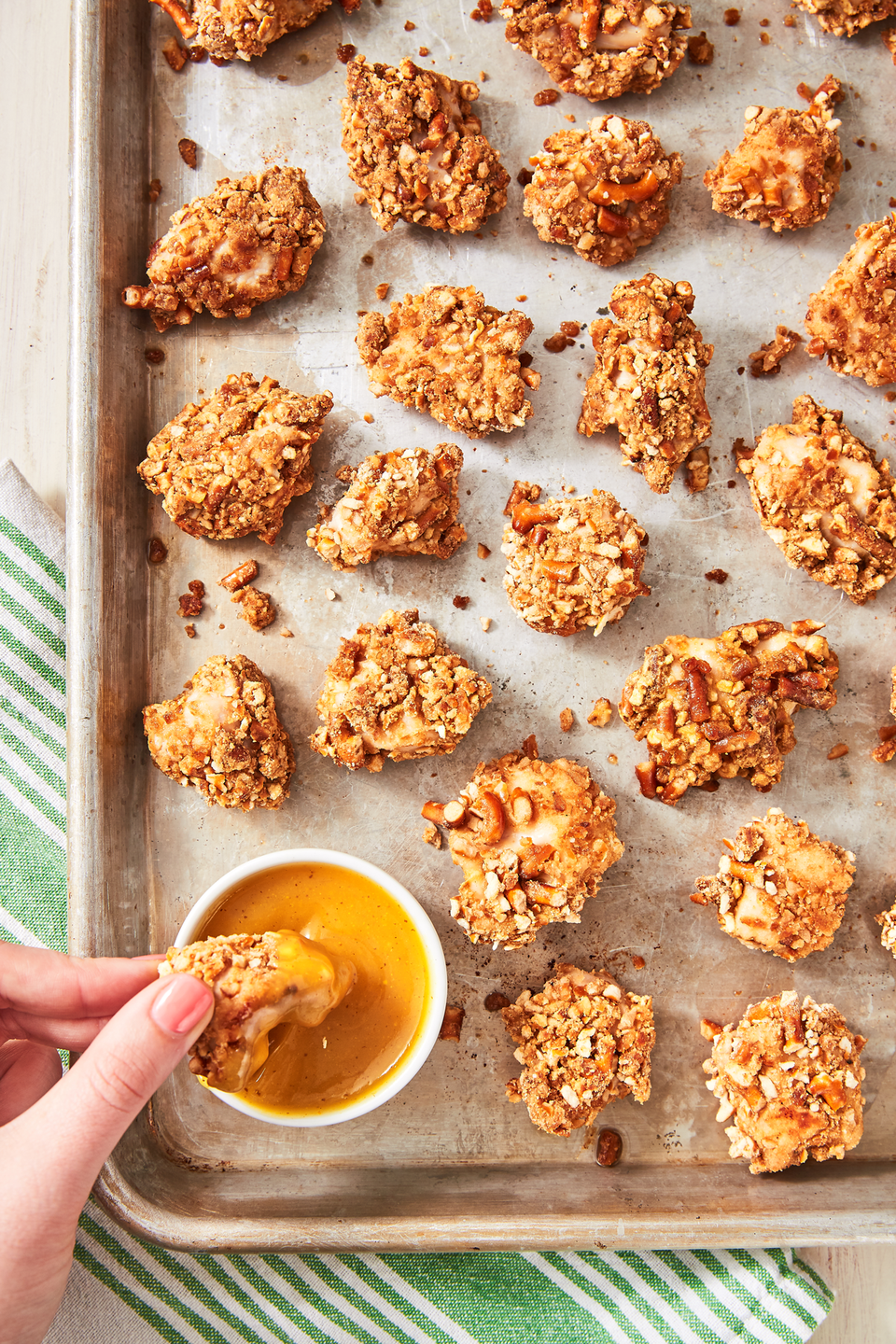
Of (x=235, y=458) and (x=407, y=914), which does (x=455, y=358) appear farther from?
(x=407, y=914)

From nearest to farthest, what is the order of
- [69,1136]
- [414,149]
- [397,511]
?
[69,1136] < [397,511] < [414,149]

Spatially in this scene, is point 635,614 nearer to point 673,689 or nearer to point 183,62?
point 673,689

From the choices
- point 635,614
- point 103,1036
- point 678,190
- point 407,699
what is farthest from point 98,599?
point 678,190

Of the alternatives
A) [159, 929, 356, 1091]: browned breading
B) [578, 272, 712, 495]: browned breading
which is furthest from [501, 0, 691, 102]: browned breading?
[159, 929, 356, 1091]: browned breading

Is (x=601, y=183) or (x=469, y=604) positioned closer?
(x=601, y=183)

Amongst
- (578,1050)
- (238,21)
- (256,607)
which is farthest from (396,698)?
(238,21)
